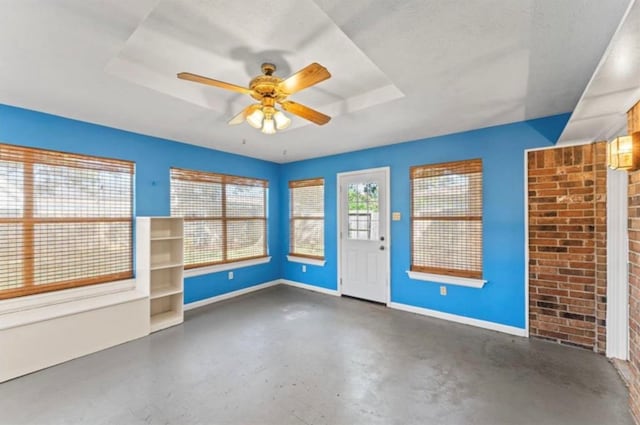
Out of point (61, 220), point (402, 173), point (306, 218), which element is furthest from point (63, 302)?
point (402, 173)

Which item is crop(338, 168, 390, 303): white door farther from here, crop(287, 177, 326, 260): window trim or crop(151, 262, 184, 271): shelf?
crop(151, 262, 184, 271): shelf

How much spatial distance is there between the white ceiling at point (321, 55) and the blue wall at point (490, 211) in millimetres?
269

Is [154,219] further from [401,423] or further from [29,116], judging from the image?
[401,423]

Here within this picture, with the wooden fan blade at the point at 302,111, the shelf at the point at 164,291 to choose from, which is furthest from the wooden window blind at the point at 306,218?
the wooden fan blade at the point at 302,111

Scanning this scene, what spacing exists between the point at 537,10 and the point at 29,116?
4.34 metres

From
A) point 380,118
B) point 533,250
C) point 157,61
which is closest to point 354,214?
point 380,118

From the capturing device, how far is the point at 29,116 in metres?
2.85

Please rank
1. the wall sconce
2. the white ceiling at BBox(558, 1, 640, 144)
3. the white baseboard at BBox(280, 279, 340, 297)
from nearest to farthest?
1. the white ceiling at BBox(558, 1, 640, 144)
2. the wall sconce
3. the white baseboard at BBox(280, 279, 340, 297)

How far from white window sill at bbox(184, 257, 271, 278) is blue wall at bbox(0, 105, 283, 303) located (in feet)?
0.28

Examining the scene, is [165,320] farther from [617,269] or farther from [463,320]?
[617,269]

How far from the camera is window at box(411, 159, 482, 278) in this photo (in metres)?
3.54

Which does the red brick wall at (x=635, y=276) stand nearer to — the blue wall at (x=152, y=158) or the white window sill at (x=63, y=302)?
the white window sill at (x=63, y=302)

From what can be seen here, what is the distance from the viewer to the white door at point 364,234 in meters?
4.33

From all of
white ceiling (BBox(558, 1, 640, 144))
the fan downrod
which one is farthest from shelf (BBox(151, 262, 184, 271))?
white ceiling (BBox(558, 1, 640, 144))
